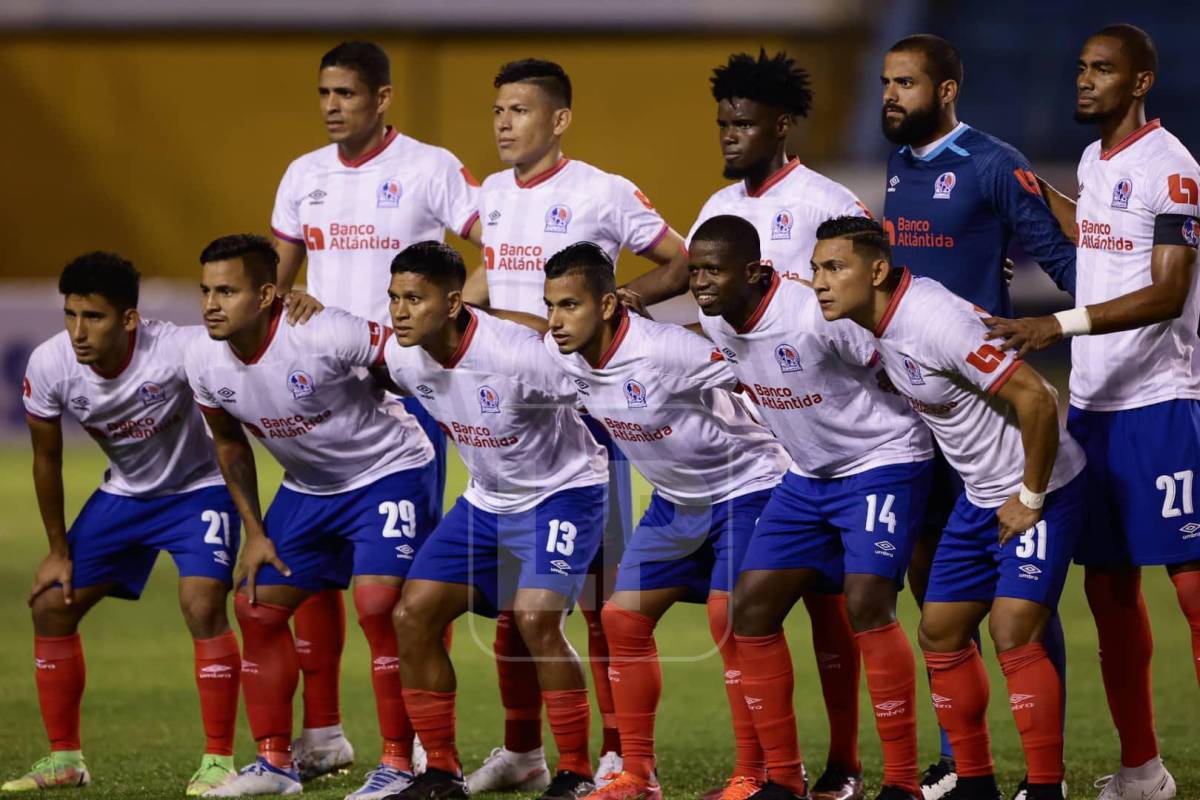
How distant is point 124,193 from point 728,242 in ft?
65.8

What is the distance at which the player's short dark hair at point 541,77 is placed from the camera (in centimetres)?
667

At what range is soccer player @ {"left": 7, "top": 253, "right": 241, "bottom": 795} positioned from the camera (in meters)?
6.46

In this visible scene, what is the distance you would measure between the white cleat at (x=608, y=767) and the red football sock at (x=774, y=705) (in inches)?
26.6

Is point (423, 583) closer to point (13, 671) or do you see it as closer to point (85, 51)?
point (13, 671)

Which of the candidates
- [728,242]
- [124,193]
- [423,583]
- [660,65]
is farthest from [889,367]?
[124,193]

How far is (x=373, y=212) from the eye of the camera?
7098 mm

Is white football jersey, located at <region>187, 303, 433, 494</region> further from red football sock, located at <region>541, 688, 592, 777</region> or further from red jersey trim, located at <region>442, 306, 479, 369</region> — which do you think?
red football sock, located at <region>541, 688, 592, 777</region>

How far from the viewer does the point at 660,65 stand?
2373cm

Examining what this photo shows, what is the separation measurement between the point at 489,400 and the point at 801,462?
113 centimetres

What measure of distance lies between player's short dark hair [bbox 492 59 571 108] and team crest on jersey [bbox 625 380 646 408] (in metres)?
1.45

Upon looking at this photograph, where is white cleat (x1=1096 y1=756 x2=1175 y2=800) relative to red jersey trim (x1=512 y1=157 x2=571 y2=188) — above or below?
below

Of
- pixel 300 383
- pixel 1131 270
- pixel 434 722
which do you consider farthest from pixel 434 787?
pixel 1131 270

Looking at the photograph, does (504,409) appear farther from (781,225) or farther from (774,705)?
(774,705)

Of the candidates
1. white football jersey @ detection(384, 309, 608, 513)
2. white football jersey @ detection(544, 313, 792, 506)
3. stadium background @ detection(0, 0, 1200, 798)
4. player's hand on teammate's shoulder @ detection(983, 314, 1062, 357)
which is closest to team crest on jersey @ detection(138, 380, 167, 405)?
white football jersey @ detection(384, 309, 608, 513)
